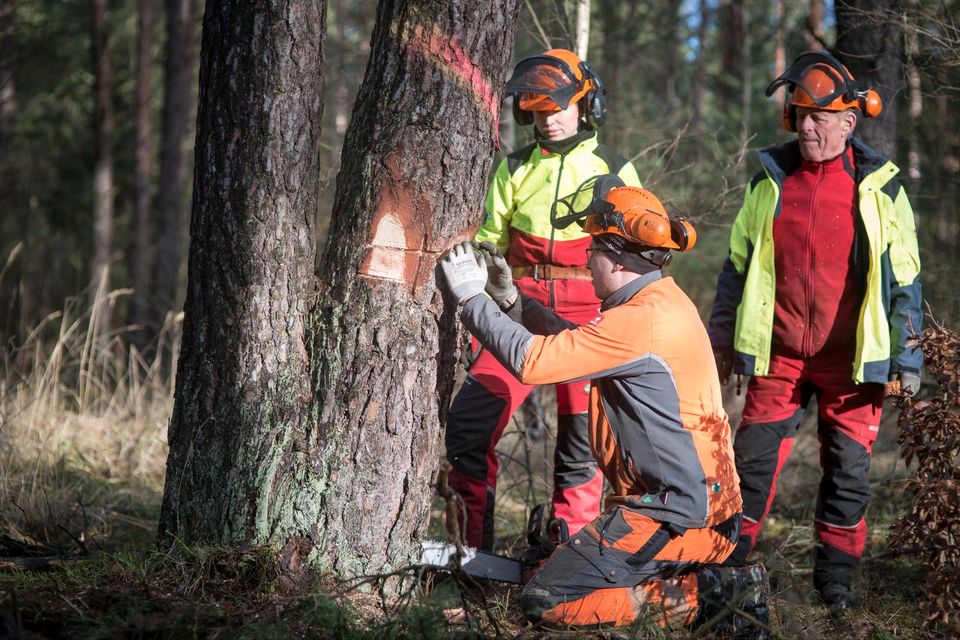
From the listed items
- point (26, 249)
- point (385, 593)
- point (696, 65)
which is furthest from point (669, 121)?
point (696, 65)

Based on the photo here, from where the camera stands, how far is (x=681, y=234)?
3301mm

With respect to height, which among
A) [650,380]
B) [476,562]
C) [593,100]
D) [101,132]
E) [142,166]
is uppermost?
[101,132]

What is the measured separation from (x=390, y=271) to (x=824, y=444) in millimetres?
2133

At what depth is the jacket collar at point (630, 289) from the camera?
332cm

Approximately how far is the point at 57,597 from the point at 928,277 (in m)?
5.84

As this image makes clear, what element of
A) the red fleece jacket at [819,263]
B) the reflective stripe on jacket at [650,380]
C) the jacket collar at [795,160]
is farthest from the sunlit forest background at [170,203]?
the jacket collar at [795,160]

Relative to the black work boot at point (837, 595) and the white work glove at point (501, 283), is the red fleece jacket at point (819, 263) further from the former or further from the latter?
the white work glove at point (501, 283)

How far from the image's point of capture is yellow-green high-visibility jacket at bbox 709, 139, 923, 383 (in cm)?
380

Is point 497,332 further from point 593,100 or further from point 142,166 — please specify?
point 142,166

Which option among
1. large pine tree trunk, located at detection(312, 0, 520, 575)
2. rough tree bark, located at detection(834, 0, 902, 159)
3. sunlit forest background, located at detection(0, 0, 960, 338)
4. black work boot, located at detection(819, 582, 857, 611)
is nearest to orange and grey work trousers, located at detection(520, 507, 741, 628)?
large pine tree trunk, located at detection(312, 0, 520, 575)

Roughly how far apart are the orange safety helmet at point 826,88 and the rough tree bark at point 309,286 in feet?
4.97

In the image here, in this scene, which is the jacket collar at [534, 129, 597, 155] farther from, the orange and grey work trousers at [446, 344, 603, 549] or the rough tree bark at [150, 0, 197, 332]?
the rough tree bark at [150, 0, 197, 332]

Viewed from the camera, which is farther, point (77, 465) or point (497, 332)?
point (77, 465)

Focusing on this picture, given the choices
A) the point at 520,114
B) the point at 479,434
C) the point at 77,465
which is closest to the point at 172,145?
the point at 77,465
